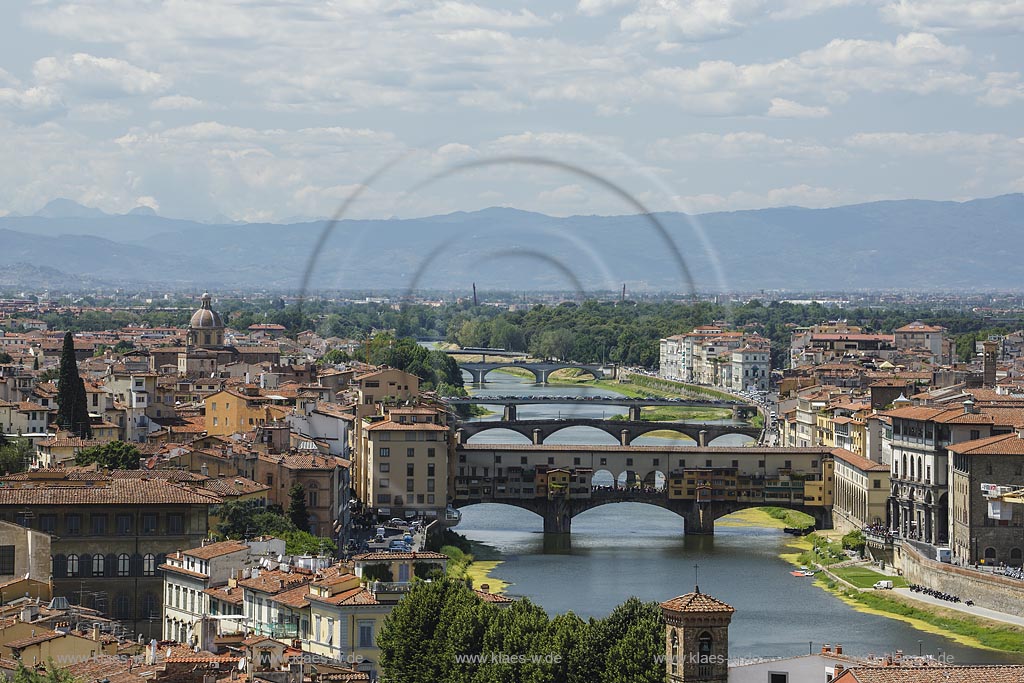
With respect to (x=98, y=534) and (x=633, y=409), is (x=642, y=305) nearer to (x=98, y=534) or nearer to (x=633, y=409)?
(x=633, y=409)

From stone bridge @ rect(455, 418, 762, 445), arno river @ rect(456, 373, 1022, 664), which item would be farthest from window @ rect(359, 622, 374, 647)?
stone bridge @ rect(455, 418, 762, 445)

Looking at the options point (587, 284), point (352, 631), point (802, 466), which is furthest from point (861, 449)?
point (587, 284)

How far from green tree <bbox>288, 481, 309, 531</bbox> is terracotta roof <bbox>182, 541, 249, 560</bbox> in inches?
267

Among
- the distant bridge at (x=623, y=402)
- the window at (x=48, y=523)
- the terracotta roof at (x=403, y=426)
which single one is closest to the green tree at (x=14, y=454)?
the window at (x=48, y=523)

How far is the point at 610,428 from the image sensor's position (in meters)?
51.5

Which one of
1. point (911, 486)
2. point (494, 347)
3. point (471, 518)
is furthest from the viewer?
point (494, 347)

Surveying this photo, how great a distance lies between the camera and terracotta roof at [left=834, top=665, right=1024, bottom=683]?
1307 centimetres

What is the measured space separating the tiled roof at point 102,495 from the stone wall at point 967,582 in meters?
10.7

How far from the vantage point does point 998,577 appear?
28.7 metres

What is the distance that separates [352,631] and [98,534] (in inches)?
240

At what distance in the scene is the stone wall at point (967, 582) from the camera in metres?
27.9

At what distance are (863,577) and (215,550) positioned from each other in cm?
1337

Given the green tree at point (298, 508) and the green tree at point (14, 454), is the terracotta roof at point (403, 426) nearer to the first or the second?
the green tree at point (14, 454)

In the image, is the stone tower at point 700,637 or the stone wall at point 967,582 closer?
the stone tower at point 700,637
